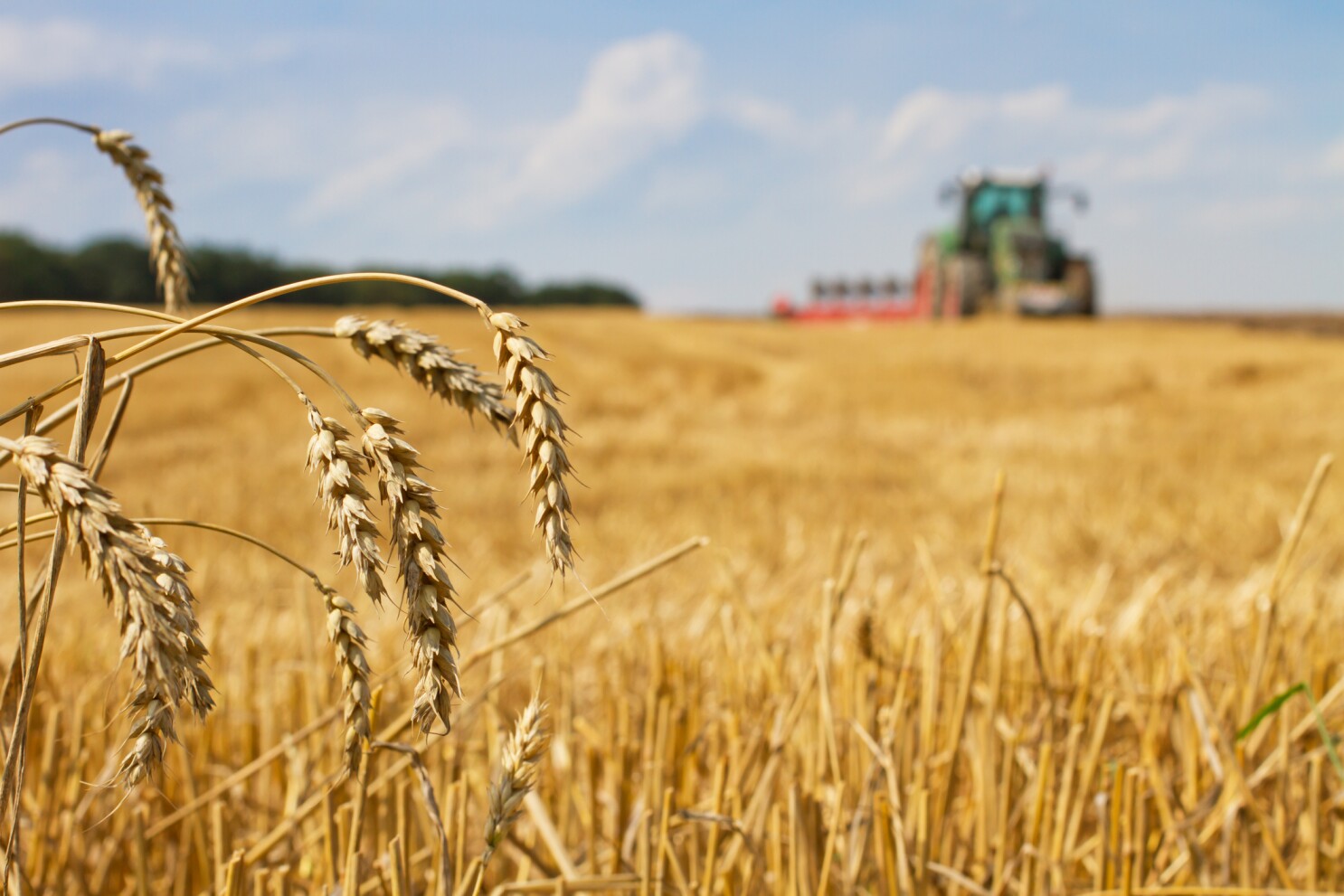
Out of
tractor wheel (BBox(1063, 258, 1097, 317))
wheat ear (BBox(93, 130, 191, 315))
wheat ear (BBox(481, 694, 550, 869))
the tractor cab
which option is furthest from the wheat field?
the tractor cab

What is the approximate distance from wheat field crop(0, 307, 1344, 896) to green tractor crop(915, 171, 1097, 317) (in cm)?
1177

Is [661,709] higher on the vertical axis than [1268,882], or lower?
higher

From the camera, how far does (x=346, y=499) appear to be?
1.41 feet

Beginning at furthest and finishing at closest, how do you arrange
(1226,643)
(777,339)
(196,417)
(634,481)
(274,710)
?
(777,339) < (196,417) < (634,481) < (1226,643) < (274,710)

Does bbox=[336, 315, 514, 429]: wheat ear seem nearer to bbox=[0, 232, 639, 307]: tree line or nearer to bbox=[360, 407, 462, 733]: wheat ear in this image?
bbox=[360, 407, 462, 733]: wheat ear

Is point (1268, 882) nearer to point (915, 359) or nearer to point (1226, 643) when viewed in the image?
point (1226, 643)

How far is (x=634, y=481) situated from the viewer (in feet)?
17.1

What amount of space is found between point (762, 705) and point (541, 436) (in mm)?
1028

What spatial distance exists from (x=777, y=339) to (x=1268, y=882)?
38.7 ft

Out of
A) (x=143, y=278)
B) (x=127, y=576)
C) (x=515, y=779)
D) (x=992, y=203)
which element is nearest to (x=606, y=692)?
(x=515, y=779)

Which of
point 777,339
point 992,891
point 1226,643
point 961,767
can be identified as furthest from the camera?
point 777,339

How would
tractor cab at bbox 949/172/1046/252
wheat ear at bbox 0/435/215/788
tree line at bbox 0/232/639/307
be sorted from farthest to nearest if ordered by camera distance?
tree line at bbox 0/232/639/307
tractor cab at bbox 949/172/1046/252
wheat ear at bbox 0/435/215/788

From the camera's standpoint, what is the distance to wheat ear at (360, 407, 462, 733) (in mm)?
433

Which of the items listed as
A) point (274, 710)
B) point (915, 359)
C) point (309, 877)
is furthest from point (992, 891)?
point (915, 359)
